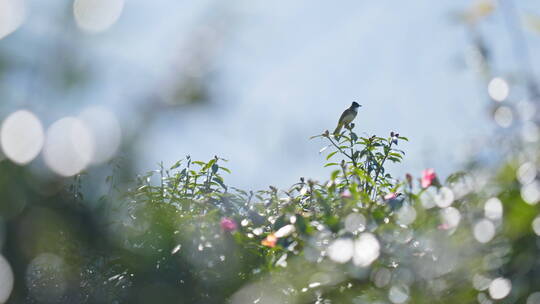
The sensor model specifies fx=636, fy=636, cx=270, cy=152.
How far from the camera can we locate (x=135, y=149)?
123 cm

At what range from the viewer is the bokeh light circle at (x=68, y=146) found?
1170mm

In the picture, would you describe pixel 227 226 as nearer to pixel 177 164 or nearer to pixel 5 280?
pixel 177 164

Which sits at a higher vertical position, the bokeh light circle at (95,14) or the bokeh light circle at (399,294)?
the bokeh light circle at (95,14)

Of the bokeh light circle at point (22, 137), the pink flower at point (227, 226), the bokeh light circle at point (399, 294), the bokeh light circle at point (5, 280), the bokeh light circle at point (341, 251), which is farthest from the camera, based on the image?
the pink flower at point (227, 226)

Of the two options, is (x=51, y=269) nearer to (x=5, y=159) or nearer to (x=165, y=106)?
(x=5, y=159)

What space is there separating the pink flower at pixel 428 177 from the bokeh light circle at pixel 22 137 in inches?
48.6

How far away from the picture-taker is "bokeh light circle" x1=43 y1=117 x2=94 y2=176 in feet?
3.84

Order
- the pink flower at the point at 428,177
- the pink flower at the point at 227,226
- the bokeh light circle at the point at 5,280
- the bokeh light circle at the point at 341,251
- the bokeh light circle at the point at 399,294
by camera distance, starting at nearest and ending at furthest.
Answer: the bokeh light circle at the point at 5,280
the bokeh light circle at the point at 399,294
the bokeh light circle at the point at 341,251
the pink flower at the point at 428,177
the pink flower at the point at 227,226

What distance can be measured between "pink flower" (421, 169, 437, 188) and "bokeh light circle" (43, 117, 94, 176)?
116 cm

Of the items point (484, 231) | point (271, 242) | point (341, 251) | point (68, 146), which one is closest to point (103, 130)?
point (68, 146)

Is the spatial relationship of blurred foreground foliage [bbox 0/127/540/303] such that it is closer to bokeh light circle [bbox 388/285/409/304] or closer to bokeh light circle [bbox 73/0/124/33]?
bokeh light circle [bbox 388/285/409/304]

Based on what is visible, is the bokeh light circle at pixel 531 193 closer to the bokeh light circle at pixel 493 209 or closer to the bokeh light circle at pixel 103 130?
the bokeh light circle at pixel 493 209

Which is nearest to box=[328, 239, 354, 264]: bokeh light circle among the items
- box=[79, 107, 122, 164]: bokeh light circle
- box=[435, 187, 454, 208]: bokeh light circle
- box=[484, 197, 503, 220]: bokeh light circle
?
box=[435, 187, 454, 208]: bokeh light circle

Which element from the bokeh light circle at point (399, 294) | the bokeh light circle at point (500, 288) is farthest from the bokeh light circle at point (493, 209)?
the bokeh light circle at point (399, 294)
